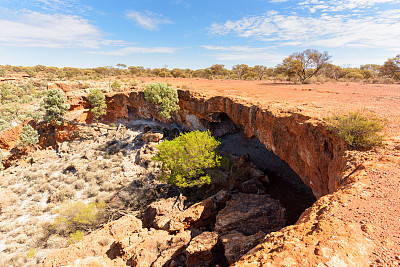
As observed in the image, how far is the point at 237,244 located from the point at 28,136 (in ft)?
90.7

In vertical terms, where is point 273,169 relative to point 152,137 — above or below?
below

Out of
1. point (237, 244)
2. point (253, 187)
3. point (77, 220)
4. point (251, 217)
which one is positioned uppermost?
point (237, 244)

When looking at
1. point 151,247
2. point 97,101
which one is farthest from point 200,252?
point 97,101

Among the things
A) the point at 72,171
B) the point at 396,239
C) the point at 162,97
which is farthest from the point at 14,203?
the point at 396,239

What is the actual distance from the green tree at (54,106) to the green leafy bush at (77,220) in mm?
14650

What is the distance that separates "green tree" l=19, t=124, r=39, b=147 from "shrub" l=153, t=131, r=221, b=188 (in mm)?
19690

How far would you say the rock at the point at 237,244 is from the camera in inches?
244

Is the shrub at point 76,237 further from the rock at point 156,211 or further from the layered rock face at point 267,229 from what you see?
the rock at point 156,211

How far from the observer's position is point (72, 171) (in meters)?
18.8

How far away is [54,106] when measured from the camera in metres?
21.9

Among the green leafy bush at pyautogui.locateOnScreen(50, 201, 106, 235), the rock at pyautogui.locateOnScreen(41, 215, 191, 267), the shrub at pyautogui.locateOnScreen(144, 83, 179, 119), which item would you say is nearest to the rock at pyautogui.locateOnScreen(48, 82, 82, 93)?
A: the shrub at pyautogui.locateOnScreen(144, 83, 179, 119)

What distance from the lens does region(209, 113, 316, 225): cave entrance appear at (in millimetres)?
10508

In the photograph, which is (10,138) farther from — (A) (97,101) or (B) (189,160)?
(B) (189,160)

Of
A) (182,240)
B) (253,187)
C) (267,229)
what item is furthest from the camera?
(253,187)
